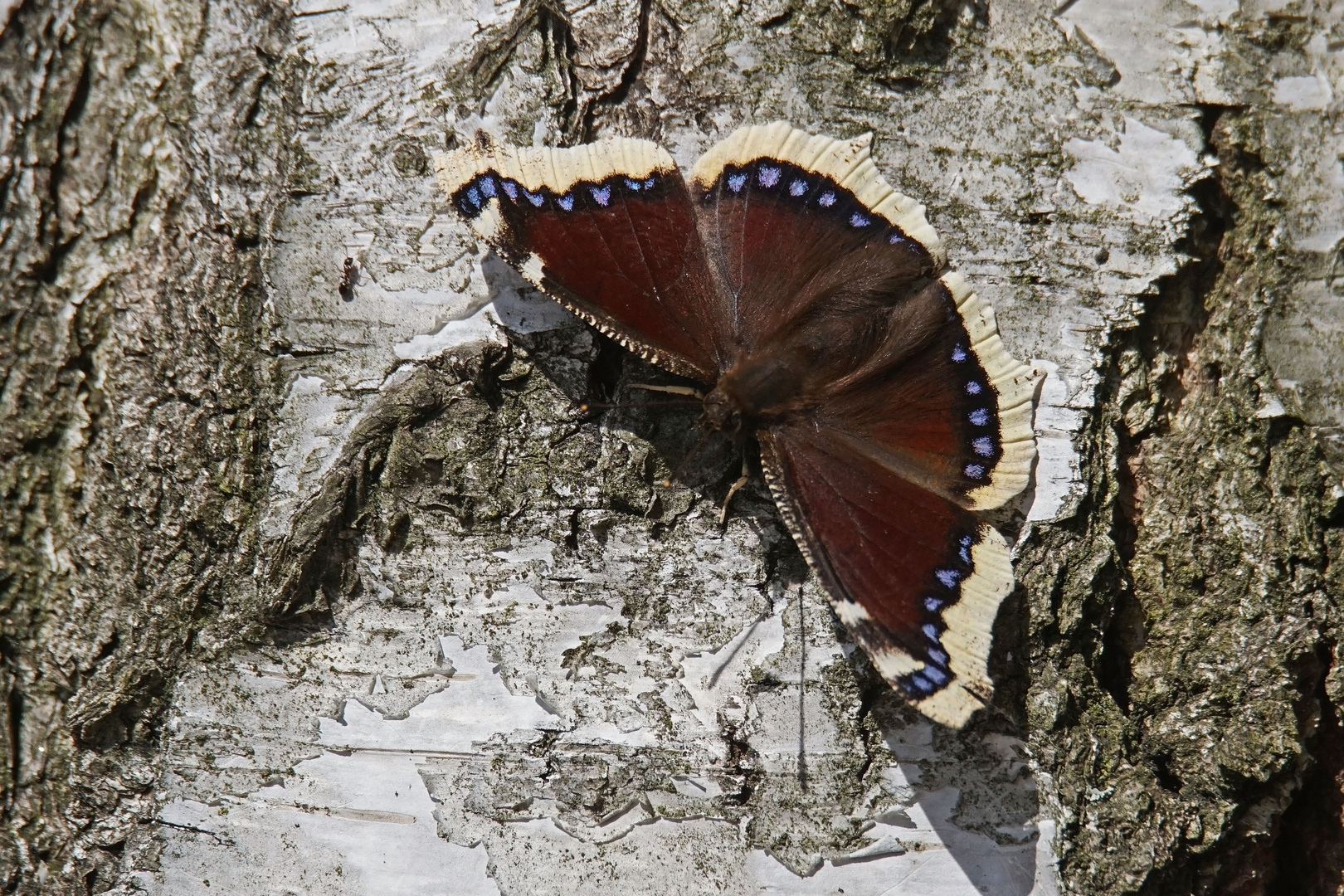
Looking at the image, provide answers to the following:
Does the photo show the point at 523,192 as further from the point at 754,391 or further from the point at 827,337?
the point at 827,337

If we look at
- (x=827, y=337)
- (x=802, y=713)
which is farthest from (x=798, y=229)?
(x=802, y=713)

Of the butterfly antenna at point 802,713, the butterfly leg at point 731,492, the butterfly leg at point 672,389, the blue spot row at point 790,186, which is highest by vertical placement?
the blue spot row at point 790,186

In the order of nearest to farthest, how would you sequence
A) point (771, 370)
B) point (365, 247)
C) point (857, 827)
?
point (857, 827) → point (365, 247) → point (771, 370)

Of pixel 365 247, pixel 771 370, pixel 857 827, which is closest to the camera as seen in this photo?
pixel 857 827

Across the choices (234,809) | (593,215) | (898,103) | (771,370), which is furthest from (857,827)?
(898,103)

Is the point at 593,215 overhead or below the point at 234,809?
overhead

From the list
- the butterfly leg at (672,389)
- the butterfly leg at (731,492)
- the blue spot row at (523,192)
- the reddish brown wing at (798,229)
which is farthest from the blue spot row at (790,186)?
the butterfly leg at (731,492)

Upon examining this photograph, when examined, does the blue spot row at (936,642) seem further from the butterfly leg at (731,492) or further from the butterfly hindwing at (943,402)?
the butterfly leg at (731,492)

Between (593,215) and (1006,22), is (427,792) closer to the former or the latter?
(593,215)
